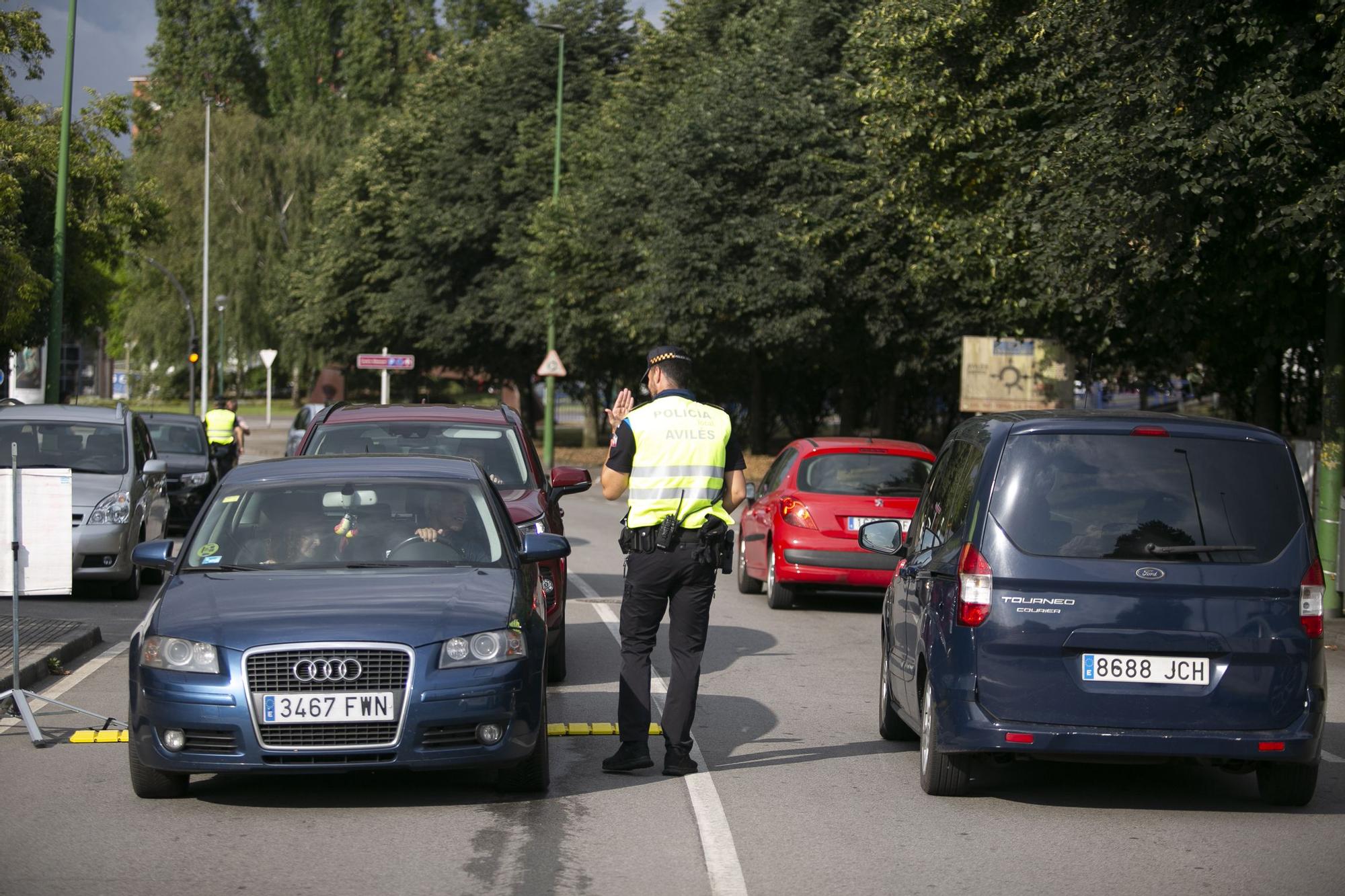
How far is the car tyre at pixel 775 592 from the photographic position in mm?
14992

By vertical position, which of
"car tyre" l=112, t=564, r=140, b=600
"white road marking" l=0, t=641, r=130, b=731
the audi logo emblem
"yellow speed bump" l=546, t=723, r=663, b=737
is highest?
the audi logo emblem

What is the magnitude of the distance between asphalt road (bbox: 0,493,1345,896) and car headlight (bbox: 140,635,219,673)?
62 cm

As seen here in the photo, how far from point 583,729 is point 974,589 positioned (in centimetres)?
263

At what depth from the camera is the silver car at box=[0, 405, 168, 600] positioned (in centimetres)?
1476

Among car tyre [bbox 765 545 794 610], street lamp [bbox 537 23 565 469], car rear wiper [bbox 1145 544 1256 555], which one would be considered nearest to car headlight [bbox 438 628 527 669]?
car rear wiper [bbox 1145 544 1256 555]

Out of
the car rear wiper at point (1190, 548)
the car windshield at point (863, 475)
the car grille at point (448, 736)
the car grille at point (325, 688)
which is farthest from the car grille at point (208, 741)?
the car windshield at point (863, 475)

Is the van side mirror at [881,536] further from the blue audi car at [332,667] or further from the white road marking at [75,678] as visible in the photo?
the white road marking at [75,678]

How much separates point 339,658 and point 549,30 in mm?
42369

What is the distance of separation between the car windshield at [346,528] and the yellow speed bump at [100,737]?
4.27 ft

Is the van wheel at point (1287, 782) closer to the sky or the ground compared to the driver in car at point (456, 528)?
closer to the ground

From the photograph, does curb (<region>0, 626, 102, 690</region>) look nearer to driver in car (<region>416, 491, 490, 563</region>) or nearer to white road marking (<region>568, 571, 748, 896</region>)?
driver in car (<region>416, 491, 490, 563</region>)

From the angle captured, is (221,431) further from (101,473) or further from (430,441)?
(430,441)

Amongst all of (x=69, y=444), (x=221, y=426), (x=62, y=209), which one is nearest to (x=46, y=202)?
(x=62, y=209)

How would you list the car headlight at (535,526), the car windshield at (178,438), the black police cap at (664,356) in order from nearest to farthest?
the black police cap at (664,356), the car headlight at (535,526), the car windshield at (178,438)
